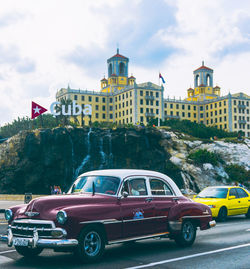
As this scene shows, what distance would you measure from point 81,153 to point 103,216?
50467 millimetres

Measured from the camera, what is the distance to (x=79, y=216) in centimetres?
730

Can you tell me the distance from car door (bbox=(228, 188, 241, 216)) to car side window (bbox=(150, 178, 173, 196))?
304 inches

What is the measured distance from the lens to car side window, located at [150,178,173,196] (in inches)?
360

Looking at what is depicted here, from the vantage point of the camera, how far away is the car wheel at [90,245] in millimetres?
7277

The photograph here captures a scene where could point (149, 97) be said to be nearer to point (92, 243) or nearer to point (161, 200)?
point (161, 200)

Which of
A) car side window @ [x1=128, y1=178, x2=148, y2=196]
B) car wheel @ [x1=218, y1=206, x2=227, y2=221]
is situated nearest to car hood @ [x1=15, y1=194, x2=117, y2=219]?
car side window @ [x1=128, y1=178, x2=148, y2=196]

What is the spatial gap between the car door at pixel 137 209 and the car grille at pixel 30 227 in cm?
165

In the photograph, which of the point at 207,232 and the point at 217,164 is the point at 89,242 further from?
the point at 217,164

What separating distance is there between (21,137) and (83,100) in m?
62.7

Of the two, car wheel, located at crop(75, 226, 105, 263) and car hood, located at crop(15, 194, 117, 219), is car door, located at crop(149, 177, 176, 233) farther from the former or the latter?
car wheel, located at crop(75, 226, 105, 263)

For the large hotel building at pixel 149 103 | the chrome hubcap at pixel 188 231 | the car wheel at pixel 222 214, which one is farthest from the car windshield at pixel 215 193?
the large hotel building at pixel 149 103

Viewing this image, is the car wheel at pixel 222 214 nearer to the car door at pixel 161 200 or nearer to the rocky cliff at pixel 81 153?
the car door at pixel 161 200

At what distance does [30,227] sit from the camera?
735cm

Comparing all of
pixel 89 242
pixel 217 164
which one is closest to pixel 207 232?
pixel 89 242
